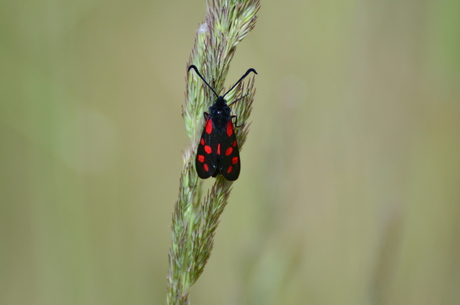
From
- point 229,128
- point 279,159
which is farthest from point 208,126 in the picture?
point 279,159

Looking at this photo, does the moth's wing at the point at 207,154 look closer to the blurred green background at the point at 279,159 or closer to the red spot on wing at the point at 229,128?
the red spot on wing at the point at 229,128

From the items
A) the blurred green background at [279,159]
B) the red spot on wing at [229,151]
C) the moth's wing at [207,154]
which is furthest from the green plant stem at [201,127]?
the blurred green background at [279,159]

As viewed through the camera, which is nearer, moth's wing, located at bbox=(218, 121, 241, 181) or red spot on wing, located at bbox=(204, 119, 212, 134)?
moth's wing, located at bbox=(218, 121, 241, 181)

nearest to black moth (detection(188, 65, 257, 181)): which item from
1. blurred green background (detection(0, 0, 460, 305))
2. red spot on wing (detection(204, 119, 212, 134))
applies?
red spot on wing (detection(204, 119, 212, 134))

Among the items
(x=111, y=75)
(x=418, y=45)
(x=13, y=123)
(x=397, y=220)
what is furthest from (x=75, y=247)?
(x=418, y=45)

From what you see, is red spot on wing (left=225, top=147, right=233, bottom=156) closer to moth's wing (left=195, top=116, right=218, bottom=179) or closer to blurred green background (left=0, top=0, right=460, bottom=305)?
moth's wing (left=195, top=116, right=218, bottom=179)

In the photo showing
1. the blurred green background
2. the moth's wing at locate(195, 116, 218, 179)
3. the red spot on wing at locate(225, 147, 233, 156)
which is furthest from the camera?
the blurred green background
